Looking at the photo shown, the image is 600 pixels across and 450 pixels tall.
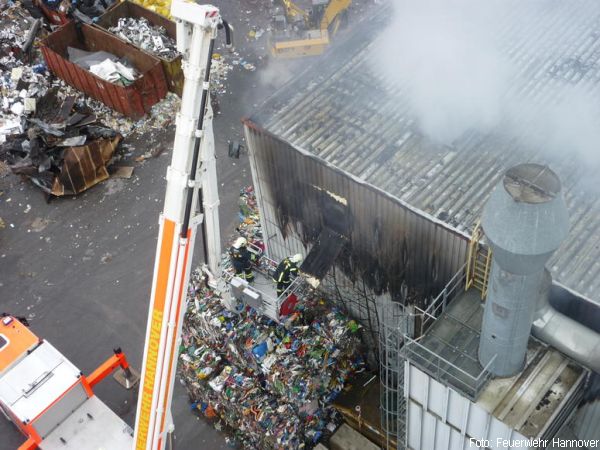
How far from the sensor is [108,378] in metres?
13.1

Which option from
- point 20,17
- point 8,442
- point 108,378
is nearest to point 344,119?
point 108,378

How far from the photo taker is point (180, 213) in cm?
860

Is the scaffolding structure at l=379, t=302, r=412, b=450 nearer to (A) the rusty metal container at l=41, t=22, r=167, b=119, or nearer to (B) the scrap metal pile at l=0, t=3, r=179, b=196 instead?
(B) the scrap metal pile at l=0, t=3, r=179, b=196

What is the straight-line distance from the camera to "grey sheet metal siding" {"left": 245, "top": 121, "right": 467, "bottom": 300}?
9.88 metres

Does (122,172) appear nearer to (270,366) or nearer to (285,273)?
(285,273)

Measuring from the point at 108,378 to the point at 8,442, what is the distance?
80.9 inches

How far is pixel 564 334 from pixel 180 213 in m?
5.01

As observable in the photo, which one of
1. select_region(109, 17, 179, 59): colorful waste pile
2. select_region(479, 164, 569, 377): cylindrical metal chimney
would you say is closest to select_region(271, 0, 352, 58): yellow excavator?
select_region(109, 17, 179, 59): colorful waste pile

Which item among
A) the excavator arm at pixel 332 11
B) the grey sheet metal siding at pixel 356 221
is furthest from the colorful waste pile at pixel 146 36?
the grey sheet metal siding at pixel 356 221

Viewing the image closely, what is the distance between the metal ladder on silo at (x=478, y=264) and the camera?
29.0ft

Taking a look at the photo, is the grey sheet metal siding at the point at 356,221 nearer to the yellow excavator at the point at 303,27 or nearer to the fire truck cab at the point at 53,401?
the fire truck cab at the point at 53,401

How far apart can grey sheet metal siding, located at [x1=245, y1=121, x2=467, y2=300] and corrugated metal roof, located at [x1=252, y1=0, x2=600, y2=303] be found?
8.7 inches

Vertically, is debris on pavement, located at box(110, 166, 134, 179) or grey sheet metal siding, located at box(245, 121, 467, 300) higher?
grey sheet metal siding, located at box(245, 121, 467, 300)

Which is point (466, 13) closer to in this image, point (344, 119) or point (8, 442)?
point (344, 119)
